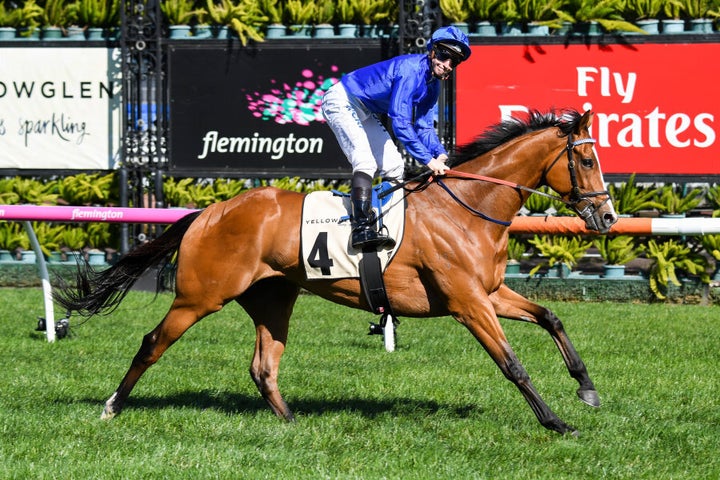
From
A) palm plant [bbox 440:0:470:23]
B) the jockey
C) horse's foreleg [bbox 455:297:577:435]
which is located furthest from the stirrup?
palm plant [bbox 440:0:470:23]

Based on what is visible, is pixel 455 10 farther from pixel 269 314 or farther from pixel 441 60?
pixel 269 314

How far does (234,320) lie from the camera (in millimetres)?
9586

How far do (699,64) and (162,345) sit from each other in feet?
24.0

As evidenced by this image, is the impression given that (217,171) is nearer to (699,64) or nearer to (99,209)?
(99,209)

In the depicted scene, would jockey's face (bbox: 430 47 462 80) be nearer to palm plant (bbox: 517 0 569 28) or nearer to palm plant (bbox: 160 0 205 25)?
palm plant (bbox: 517 0 569 28)

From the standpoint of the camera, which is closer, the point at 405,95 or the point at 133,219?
the point at 405,95

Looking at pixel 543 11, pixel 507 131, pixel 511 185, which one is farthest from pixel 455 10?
pixel 511 185

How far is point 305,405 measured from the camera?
20.9ft

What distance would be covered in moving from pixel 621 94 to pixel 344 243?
6286 millimetres

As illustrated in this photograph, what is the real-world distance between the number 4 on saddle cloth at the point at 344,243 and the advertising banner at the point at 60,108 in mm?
6652

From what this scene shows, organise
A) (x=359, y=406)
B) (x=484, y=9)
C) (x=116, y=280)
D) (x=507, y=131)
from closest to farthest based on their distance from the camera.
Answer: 1. (x=507, y=131)
2. (x=359, y=406)
3. (x=116, y=280)
4. (x=484, y=9)

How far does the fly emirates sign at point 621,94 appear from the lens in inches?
437

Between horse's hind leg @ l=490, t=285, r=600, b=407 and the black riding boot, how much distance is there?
74cm

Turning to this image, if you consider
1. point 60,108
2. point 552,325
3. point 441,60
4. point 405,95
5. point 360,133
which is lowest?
point 552,325
